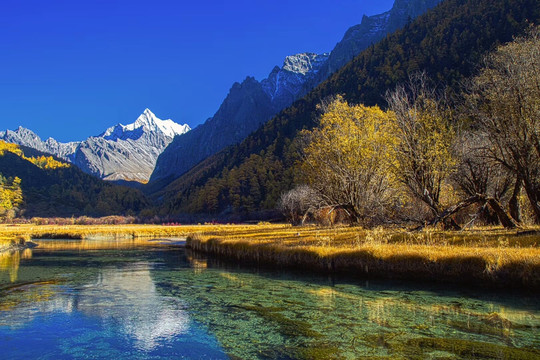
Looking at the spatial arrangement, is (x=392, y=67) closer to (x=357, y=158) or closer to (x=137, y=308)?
(x=357, y=158)

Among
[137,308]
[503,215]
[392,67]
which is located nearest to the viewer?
[137,308]

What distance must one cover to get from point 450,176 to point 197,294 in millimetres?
22559

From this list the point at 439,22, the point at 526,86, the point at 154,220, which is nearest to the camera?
the point at 526,86

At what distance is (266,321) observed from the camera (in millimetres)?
13742

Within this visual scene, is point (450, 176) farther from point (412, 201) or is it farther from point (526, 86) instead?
point (526, 86)

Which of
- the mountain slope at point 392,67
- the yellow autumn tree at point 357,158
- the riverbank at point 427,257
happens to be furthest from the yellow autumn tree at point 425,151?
the mountain slope at point 392,67

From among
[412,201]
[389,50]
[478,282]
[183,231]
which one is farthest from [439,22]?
[478,282]

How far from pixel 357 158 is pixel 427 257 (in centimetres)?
1715

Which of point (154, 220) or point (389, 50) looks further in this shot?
point (389, 50)

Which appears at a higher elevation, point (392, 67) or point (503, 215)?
point (392, 67)

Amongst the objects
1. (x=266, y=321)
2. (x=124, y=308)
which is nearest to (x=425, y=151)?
(x=266, y=321)

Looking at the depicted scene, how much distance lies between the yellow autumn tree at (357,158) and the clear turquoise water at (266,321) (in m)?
15.6

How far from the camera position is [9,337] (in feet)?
39.8

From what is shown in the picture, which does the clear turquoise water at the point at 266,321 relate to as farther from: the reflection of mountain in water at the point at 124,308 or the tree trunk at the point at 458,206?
the tree trunk at the point at 458,206
